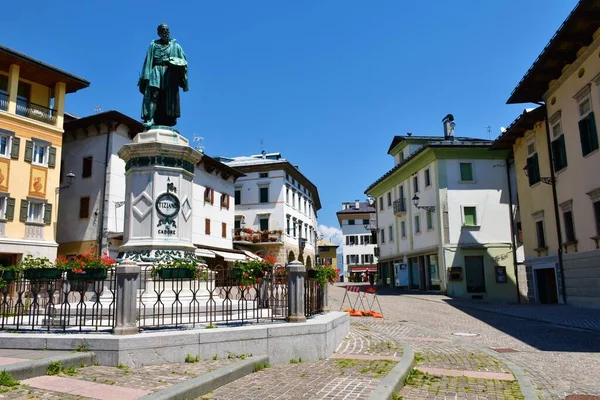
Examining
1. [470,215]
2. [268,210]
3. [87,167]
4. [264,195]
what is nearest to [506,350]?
[470,215]

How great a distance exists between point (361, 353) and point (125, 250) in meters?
5.93

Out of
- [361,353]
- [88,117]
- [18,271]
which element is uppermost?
[88,117]

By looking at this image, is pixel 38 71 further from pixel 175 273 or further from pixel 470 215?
pixel 470 215

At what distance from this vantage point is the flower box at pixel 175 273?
8398mm

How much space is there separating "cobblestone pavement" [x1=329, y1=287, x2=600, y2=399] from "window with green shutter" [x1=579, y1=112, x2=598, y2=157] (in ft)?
22.3

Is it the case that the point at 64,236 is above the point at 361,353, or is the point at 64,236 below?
above

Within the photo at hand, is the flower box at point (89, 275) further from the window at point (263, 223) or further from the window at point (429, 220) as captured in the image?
the window at point (263, 223)

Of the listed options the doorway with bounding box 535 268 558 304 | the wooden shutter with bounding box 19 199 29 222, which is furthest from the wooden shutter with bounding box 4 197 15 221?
the doorway with bounding box 535 268 558 304

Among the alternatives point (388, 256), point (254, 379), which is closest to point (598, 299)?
point (254, 379)

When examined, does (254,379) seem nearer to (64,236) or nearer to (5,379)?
(5,379)

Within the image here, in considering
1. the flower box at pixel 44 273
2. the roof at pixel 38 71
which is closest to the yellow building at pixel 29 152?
the roof at pixel 38 71

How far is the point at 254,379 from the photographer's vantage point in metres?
6.87

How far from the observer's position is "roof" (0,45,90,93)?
26.9 metres

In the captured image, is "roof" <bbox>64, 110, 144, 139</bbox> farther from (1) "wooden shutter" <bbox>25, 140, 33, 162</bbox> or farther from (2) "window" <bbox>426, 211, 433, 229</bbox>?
(2) "window" <bbox>426, 211, 433, 229</bbox>
